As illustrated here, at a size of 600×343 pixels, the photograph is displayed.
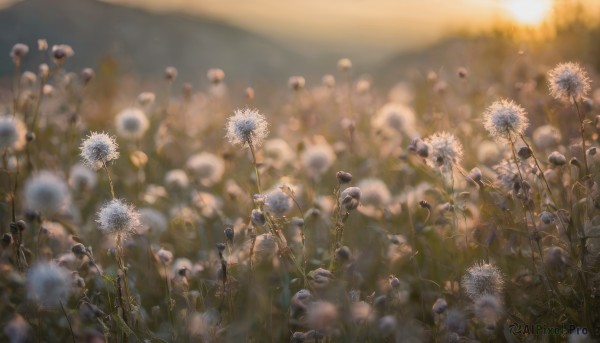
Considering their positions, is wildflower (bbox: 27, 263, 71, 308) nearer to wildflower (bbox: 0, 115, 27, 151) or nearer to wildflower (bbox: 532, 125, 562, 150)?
wildflower (bbox: 0, 115, 27, 151)

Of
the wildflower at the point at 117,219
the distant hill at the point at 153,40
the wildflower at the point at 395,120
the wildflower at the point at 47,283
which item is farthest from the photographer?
the distant hill at the point at 153,40

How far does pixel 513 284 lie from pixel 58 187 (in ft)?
6.00

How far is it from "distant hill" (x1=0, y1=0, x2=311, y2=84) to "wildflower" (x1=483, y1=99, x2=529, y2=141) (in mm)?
4944

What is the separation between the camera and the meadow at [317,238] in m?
1.93

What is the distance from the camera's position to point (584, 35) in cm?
578

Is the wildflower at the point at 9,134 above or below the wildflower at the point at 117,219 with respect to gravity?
above

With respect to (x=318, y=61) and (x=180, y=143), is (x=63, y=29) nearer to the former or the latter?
(x=318, y=61)

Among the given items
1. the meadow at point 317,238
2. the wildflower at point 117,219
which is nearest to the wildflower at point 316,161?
the meadow at point 317,238

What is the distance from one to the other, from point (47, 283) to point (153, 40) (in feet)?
24.1

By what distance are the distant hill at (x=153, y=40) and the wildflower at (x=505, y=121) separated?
4944mm

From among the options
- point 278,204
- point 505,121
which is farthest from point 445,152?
point 278,204

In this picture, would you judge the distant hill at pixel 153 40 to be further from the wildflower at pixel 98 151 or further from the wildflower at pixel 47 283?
the wildflower at pixel 47 283

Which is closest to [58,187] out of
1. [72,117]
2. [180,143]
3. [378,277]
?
[72,117]

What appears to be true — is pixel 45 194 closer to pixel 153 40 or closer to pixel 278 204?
pixel 278 204
